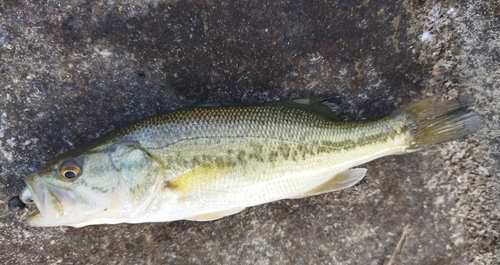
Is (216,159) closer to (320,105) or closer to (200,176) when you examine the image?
(200,176)

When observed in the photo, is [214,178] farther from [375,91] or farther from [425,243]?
[425,243]

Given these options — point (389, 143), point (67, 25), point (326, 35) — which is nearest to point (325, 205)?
point (389, 143)

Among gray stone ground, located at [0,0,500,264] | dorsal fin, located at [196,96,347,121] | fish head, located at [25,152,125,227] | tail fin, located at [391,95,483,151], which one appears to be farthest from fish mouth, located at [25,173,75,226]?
tail fin, located at [391,95,483,151]

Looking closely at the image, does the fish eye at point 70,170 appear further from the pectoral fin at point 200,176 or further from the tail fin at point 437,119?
the tail fin at point 437,119

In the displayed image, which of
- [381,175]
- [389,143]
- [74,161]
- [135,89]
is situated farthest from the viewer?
[381,175]

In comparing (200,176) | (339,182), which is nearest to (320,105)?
(339,182)

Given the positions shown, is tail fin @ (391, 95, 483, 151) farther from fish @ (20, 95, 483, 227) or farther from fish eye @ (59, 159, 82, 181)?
fish eye @ (59, 159, 82, 181)
